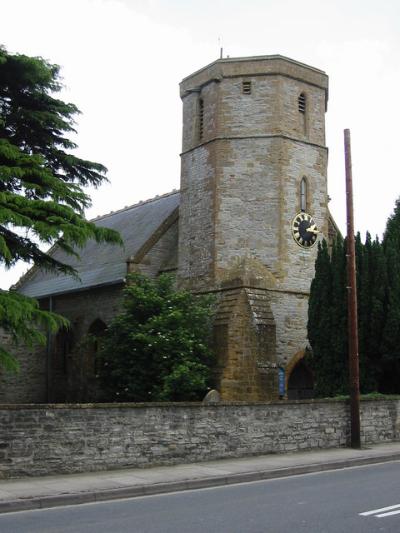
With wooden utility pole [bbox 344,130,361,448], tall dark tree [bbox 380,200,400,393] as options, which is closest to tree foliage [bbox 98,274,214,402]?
wooden utility pole [bbox 344,130,361,448]

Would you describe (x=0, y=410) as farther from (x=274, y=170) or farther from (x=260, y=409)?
(x=274, y=170)

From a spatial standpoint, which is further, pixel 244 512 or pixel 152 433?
pixel 152 433

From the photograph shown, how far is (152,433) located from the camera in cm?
1412

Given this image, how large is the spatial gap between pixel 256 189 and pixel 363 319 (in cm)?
683

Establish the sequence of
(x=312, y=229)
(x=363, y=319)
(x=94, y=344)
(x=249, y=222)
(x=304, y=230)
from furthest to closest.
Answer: (x=94, y=344), (x=312, y=229), (x=304, y=230), (x=249, y=222), (x=363, y=319)

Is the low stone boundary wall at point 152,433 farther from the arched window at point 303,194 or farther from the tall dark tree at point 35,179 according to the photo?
the arched window at point 303,194

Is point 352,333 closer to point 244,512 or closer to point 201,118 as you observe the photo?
point 244,512

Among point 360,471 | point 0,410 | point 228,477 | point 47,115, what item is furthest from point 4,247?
point 360,471

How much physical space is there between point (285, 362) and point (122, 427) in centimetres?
1167

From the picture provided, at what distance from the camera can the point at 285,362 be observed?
24.4 meters

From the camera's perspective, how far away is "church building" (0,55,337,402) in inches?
902

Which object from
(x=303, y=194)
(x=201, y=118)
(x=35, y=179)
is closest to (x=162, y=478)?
(x=35, y=179)

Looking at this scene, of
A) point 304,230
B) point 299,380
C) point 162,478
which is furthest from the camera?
point 304,230

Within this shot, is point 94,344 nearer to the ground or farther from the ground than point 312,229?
nearer to the ground
